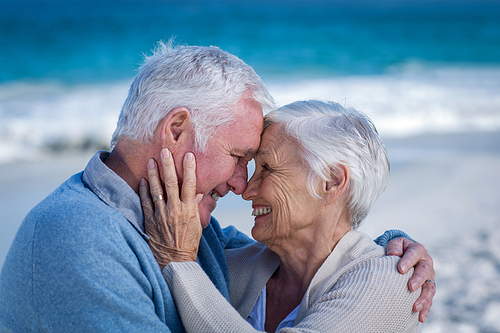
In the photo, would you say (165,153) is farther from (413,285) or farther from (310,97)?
(310,97)

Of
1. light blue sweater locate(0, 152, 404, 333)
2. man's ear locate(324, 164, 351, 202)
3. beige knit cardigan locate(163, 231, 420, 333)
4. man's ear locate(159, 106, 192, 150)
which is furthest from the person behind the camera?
man's ear locate(324, 164, 351, 202)

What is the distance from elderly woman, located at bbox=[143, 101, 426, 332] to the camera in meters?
1.74

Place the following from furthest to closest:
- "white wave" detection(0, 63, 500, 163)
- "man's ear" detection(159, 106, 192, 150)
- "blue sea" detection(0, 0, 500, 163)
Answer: "blue sea" detection(0, 0, 500, 163) < "white wave" detection(0, 63, 500, 163) < "man's ear" detection(159, 106, 192, 150)

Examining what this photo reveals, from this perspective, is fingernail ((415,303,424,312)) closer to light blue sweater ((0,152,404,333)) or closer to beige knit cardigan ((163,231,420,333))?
beige knit cardigan ((163,231,420,333))

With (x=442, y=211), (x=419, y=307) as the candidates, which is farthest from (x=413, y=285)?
(x=442, y=211)

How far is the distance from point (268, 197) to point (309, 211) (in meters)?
0.22

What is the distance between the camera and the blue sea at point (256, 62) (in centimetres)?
959

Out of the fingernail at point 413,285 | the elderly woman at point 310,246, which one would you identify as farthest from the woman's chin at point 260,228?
the fingernail at point 413,285

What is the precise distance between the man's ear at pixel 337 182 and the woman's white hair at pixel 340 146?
2cm

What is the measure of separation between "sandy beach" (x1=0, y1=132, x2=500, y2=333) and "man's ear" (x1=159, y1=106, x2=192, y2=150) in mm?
2559

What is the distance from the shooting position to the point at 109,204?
1773mm

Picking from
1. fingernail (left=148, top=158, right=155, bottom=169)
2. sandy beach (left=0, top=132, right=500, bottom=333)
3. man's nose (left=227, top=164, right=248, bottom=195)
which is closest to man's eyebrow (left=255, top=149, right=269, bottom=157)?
man's nose (left=227, top=164, right=248, bottom=195)

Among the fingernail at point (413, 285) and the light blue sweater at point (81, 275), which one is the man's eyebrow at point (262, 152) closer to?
the light blue sweater at point (81, 275)

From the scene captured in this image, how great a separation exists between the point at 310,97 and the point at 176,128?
1076cm
